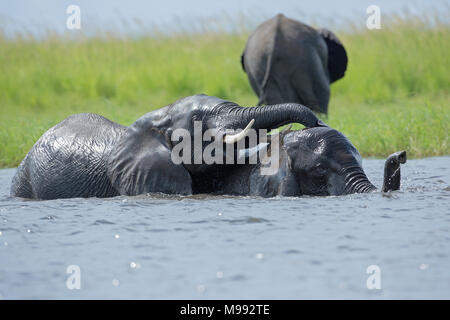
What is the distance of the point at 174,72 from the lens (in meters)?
14.0

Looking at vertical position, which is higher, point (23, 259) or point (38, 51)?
point (38, 51)

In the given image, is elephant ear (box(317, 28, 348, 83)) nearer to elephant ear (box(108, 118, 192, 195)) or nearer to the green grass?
the green grass

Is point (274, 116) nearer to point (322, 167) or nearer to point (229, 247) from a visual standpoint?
point (322, 167)

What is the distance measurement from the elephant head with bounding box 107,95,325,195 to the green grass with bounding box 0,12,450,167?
554cm

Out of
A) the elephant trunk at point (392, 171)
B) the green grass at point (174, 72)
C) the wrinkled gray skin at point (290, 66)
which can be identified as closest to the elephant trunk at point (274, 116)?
the elephant trunk at point (392, 171)

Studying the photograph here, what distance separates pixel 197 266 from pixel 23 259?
30.3 inches

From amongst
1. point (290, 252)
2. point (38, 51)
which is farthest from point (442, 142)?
point (38, 51)

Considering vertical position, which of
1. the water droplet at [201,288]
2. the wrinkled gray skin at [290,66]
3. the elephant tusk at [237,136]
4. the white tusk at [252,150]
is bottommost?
the water droplet at [201,288]

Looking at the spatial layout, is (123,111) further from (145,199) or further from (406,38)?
(145,199)

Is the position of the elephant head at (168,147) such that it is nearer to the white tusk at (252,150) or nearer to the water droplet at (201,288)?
the white tusk at (252,150)

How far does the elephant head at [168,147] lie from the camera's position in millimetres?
5031

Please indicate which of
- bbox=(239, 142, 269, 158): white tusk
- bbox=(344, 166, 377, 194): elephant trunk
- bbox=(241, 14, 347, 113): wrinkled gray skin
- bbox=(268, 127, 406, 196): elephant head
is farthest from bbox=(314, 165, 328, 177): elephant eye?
bbox=(241, 14, 347, 113): wrinkled gray skin

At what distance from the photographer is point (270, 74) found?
9.93 meters

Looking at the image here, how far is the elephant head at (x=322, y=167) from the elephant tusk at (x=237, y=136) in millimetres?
268
